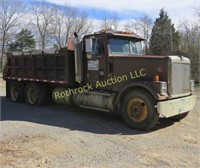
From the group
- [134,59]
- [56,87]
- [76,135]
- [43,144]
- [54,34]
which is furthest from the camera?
[54,34]

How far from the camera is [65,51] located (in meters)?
10.4

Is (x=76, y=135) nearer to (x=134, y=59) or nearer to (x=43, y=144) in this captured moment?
(x=43, y=144)

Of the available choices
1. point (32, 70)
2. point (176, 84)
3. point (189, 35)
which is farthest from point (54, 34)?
point (176, 84)

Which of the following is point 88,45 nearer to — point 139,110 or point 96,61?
point 96,61

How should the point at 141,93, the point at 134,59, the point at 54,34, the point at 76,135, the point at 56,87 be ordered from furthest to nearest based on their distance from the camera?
the point at 54,34, the point at 56,87, the point at 134,59, the point at 141,93, the point at 76,135

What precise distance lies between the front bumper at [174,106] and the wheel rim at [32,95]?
5.66m

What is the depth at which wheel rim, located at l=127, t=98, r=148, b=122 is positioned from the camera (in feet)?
27.3

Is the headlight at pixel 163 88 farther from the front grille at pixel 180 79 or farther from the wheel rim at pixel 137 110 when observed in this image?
the wheel rim at pixel 137 110

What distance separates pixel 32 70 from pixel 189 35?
22.7 meters

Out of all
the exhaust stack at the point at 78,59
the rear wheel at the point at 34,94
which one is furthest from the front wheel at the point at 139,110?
the rear wheel at the point at 34,94

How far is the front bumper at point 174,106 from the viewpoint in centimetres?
795

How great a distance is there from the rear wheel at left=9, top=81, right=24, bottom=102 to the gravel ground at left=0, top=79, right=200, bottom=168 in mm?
2667

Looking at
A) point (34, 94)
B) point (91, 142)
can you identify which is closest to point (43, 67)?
point (34, 94)

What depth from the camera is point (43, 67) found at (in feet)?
37.7
